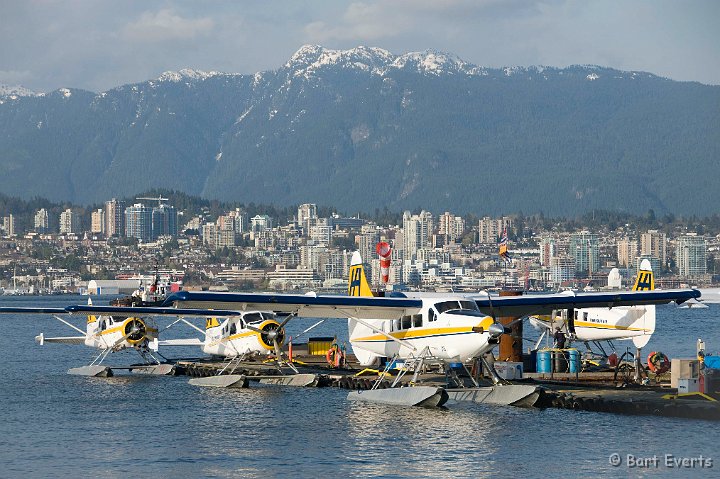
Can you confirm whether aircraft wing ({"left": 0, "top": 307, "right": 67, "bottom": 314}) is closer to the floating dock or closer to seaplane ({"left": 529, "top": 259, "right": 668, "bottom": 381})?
the floating dock

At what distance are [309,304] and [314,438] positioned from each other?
13.9 ft

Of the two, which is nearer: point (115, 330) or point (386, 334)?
point (386, 334)

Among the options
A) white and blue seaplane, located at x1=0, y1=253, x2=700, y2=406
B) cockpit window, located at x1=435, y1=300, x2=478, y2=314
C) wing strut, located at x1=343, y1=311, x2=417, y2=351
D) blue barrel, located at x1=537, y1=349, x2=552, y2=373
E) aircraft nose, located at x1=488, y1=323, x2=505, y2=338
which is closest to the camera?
aircraft nose, located at x1=488, y1=323, x2=505, y2=338

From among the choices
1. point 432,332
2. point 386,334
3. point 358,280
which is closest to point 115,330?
point 358,280

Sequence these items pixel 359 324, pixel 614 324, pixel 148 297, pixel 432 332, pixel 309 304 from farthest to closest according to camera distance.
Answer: pixel 148 297 → pixel 614 324 → pixel 359 324 → pixel 309 304 → pixel 432 332

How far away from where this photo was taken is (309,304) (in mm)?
29875

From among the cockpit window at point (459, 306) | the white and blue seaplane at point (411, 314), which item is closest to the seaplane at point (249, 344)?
the white and blue seaplane at point (411, 314)

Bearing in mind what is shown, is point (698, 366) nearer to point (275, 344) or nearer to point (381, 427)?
point (381, 427)

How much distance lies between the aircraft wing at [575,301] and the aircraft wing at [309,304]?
1892 millimetres

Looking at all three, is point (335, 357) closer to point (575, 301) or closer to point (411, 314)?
point (411, 314)

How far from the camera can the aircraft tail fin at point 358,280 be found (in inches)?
1375

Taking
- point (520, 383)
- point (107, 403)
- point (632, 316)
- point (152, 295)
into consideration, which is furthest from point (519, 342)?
point (152, 295)

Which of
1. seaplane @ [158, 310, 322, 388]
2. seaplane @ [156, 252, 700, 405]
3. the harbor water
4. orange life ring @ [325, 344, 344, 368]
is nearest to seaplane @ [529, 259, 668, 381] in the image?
orange life ring @ [325, 344, 344, 368]

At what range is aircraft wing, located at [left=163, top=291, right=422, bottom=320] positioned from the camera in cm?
2812
